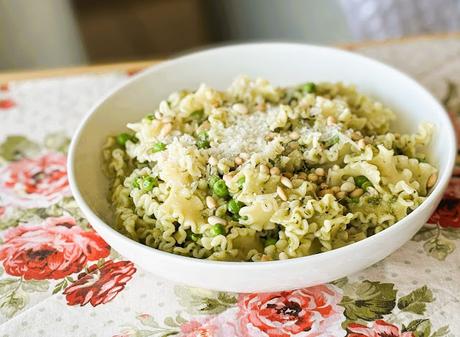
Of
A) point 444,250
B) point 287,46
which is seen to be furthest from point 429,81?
point 444,250

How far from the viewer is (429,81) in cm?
138

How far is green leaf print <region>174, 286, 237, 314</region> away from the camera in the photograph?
2.92 feet

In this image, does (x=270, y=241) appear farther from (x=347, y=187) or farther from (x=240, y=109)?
(x=240, y=109)

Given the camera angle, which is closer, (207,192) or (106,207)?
(207,192)

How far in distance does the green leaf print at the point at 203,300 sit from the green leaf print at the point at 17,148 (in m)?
0.51

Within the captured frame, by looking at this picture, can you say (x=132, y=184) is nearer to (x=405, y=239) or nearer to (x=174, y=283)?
(x=174, y=283)

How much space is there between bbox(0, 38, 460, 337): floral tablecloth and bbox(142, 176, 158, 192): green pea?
13cm

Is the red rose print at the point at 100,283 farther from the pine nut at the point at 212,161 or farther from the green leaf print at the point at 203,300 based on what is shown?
the pine nut at the point at 212,161

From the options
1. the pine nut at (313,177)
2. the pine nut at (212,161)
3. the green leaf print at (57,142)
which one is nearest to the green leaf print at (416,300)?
the pine nut at (313,177)

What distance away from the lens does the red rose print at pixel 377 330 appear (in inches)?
33.0

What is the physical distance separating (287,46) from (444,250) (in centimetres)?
54

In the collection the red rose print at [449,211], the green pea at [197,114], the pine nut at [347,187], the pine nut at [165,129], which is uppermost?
the pine nut at [165,129]

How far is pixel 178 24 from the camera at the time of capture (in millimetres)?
3322

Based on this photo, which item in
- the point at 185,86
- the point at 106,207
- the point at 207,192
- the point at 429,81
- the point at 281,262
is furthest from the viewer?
the point at 429,81
